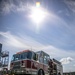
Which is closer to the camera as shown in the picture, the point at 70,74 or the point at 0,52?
the point at 70,74

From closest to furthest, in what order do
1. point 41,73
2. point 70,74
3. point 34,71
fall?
point 34,71 → point 41,73 → point 70,74

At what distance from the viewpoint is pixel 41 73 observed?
15.4 m

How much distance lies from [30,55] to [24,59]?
0.82m

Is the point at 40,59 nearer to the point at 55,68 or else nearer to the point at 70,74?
the point at 55,68

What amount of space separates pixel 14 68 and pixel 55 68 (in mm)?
8504

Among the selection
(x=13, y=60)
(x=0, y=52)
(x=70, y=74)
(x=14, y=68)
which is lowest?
(x=70, y=74)

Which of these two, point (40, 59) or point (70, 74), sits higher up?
point (40, 59)

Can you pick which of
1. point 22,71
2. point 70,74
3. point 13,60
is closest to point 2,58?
point 70,74

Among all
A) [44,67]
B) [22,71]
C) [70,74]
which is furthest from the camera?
[70,74]

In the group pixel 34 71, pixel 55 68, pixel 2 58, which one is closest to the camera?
pixel 34 71

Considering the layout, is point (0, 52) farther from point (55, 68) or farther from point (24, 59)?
point (24, 59)

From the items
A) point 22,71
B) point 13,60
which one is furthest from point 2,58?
point 22,71

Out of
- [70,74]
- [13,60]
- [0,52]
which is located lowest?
[70,74]

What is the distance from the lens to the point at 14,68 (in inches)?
568
